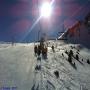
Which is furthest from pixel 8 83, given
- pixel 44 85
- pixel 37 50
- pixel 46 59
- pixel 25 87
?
pixel 37 50

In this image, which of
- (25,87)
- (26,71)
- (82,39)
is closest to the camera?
(25,87)

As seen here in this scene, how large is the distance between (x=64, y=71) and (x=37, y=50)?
17.8 feet

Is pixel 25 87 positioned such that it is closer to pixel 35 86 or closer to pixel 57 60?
pixel 35 86

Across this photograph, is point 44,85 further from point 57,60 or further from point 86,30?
point 86,30

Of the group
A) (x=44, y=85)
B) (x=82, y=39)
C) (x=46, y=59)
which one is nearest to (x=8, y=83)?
(x=44, y=85)

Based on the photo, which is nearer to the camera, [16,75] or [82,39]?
[16,75]

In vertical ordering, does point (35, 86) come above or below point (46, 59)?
below

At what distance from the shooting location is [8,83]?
42.9 ft

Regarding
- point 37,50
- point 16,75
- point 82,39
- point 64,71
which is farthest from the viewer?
point 82,39

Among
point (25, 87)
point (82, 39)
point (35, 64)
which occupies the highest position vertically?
point (82, 39)

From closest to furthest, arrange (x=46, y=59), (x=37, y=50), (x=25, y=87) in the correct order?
1. (x=25, y=87)
2. (x=46, y=59)
3. (x=37, y=50)

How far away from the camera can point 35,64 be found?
1716 cm

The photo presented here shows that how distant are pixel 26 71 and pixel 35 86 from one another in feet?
8.82

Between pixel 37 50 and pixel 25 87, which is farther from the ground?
pixel 37 50
